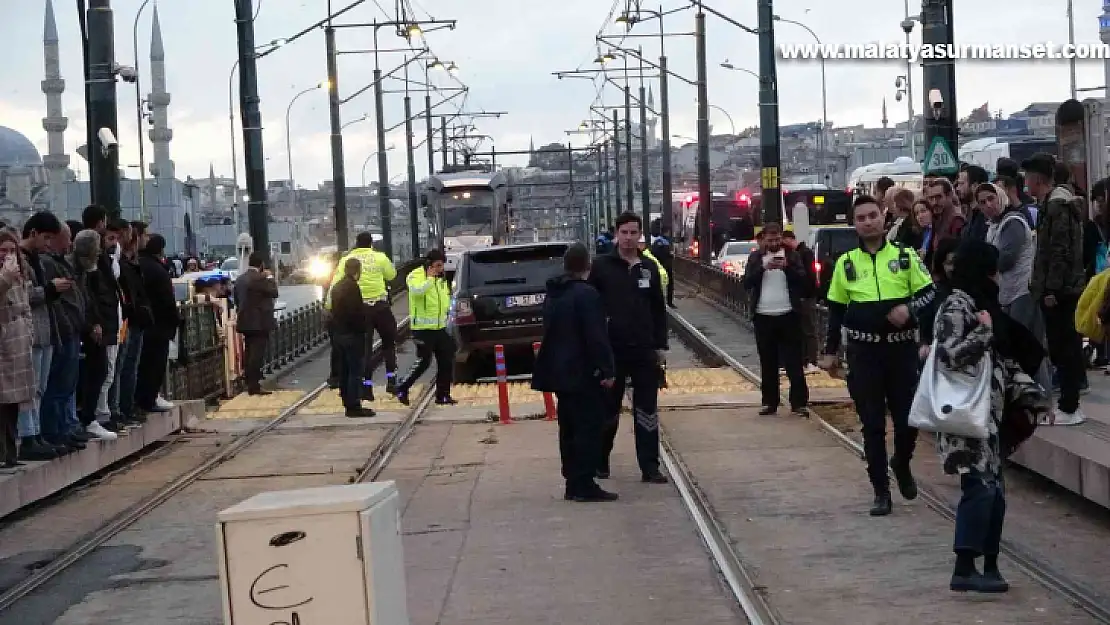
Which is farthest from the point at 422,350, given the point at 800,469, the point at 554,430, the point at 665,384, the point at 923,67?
the point at 800,469

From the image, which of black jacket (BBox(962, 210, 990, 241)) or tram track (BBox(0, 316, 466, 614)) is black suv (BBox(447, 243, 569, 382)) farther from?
black jacket (BBox(962, 210, 990, 241))

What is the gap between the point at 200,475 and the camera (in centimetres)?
1465

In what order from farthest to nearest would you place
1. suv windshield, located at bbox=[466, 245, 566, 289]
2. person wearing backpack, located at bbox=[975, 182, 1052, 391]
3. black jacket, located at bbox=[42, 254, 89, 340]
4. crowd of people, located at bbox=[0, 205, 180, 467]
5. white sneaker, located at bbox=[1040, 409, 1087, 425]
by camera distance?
suv windshield, located at bbox=[466, 245, 566, 289], black jacket, located at bbox=[42, 254, 89, 340], person wearing backpack, located at bbox=[975, 182, 1052, 391], white sneaker, located at bbox=[1040, 409, 1087, 425], crowd of people, located at bbox=[0, 205, 180, 467]

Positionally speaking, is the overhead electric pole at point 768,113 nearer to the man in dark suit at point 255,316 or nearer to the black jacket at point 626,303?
the man in dark suit at point 255,316

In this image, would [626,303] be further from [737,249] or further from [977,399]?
[737,249]

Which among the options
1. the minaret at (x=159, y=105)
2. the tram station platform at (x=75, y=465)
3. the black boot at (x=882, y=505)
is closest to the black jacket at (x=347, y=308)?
the tram station platform at (x=75, y=465)

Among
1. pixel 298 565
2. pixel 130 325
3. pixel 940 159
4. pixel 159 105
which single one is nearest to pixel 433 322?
pixel 130 325

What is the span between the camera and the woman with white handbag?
28.0ft

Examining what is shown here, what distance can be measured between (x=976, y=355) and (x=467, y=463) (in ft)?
21.7

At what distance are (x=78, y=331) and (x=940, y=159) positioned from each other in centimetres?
917

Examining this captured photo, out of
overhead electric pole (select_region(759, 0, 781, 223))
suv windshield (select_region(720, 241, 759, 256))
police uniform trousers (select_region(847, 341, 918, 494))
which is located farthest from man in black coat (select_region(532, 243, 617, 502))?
suv windshield (select_region(720, 241, 759, 256))

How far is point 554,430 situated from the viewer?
55.1ft

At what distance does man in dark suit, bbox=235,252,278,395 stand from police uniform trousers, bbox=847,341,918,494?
41.5 feet

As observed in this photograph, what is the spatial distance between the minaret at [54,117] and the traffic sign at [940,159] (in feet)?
387
